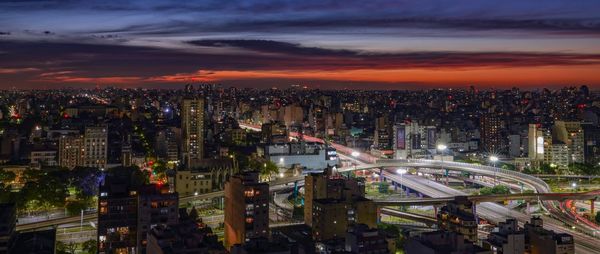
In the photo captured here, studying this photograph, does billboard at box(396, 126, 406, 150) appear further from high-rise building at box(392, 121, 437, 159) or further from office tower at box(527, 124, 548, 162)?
office tower at box(527, 124, 548, 162)

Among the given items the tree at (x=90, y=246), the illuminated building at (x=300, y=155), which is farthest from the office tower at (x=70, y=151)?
the tree at (x=90, y=246)

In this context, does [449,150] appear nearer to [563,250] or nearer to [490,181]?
[490,181]

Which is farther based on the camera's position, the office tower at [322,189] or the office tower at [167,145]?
the office tower at [167,145]

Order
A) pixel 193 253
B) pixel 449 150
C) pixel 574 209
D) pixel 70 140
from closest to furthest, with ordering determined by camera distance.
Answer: pixel 193 253 → pixel 574 209 → pixel 70 140 → pixel 449 150

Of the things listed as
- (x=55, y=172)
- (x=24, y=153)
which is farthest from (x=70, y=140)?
(x=55, y=172)

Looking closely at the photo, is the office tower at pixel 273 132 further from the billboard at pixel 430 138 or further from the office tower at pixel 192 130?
the billboard at pixel 430 138
